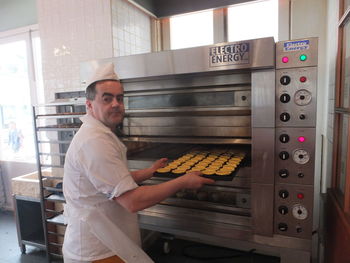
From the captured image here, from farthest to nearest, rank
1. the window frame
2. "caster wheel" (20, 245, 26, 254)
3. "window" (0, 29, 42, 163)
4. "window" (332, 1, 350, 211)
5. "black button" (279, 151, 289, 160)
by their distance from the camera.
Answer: "window" (0, 29, 42, 163) < "caster wheel" (20, 245, 26, 254) < the window frame < "window" (332, 1, 350, 211) < "black button" (279, 151, 289, 160)

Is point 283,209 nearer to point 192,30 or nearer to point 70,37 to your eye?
point 192,30

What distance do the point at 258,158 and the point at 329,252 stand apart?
737mm

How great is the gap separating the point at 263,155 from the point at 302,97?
0.92 feet

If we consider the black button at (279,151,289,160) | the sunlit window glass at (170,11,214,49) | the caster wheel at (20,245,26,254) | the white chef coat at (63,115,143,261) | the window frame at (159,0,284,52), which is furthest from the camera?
the caster wheel at (20,245,26,254)

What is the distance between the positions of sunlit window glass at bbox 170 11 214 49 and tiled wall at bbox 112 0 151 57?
0.77ft

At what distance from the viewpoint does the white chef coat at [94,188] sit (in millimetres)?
889

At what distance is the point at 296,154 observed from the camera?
979 millimetres

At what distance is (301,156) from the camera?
0.97m

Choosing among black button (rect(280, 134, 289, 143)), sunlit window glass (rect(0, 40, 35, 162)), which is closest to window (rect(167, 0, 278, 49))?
black button (rect(280, 134, 289, 143))

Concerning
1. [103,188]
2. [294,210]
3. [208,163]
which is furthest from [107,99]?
[294,210]

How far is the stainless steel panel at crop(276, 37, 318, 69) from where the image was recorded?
0.91m

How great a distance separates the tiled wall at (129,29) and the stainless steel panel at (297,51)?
124cm

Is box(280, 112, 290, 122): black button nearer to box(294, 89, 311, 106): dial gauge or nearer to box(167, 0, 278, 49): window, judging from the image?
box(294, 89, 311, 106): dial gauge

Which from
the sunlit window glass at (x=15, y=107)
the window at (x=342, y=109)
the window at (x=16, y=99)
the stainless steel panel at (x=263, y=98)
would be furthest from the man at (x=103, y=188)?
the sunlit window glass at (x=15, y=107)
